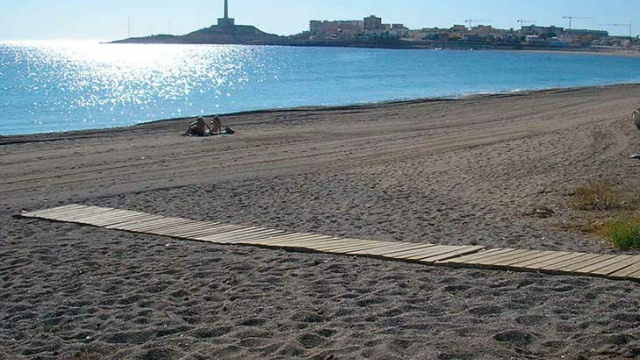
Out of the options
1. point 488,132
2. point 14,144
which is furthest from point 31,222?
point 488,132

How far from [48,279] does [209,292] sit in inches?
60.5

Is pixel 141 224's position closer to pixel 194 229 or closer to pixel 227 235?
pixel 194 229

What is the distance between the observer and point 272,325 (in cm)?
622

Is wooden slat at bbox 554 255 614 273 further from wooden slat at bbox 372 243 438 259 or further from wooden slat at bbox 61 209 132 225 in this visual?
wooden slat at bbox 61 209 132 225

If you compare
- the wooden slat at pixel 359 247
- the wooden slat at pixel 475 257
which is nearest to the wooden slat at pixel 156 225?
the wooden slat at pixel 359 247

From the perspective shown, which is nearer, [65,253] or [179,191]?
[65,253]

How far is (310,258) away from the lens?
27.2 ft

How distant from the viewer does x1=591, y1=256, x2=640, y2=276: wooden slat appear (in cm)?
726

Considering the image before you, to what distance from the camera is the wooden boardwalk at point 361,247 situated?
750 centimetres

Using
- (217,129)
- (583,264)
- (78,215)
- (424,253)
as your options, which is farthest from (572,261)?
(217,129)

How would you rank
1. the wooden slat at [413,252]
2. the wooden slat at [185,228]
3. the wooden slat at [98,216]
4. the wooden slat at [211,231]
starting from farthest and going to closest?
the wooden slat at [98,216]
the wooden slat at [185,228]
the wooden slat at [211,231]
the wooden slat at [413,252]

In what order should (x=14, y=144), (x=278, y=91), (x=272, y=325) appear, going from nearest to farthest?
(x=272, y=325)
(x=14, y=144)
(x=278, y=91)

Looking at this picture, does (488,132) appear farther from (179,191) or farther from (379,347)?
(379,347)

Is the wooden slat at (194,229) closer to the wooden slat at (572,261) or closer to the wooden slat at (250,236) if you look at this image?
the wooden slat at (250,236)
